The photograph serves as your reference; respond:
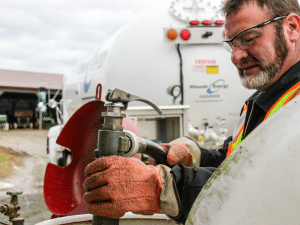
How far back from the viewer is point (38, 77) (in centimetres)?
1950

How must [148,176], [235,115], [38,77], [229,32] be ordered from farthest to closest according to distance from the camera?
[38,77] → [235,115] → [229,32] → [148,176]

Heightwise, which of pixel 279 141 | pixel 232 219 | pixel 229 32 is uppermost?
pixel 229 32

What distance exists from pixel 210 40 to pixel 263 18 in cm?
200

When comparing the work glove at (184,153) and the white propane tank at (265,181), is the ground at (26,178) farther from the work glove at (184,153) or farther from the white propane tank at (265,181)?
the white propane tank at (265,181)

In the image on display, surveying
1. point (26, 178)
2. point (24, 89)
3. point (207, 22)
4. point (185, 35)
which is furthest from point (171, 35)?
point (24, 89)

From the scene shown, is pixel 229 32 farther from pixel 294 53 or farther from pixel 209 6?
pixel 209 6

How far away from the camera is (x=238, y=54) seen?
1280 millimetres

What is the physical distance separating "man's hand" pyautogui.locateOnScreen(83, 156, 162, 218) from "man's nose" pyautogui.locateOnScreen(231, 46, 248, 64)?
2.24 ft

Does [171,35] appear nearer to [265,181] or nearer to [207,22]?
[207,22]

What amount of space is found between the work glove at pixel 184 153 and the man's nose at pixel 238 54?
53 cm

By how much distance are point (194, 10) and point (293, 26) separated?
2.19m

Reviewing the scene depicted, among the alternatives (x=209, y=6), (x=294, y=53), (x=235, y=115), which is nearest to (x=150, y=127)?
(x=235, y=115)

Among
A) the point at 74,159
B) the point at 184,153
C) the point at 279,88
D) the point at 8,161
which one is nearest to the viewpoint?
the point at 279,88

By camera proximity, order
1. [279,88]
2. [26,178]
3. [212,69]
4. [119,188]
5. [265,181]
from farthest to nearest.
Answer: [26,178]
[212,69]
[279,88]
[119,188]
[265,181]
